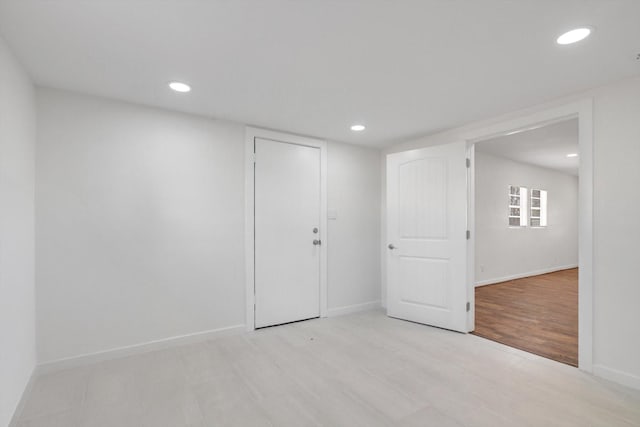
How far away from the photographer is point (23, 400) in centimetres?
207

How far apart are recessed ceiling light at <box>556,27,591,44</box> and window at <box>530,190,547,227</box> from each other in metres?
6.01

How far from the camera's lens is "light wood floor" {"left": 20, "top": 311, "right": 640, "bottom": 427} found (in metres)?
1.90

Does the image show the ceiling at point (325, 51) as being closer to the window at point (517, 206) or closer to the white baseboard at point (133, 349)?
the white baseboard at point (133, 349)

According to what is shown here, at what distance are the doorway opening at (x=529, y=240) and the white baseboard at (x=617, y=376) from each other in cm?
24

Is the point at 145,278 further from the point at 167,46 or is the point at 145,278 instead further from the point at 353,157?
the point at 353,157

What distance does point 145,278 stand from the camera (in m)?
2.87

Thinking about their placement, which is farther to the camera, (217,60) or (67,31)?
(217,60)

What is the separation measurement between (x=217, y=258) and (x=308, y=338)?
125 centimetres

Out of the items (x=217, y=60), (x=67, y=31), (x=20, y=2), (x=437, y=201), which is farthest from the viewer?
(x=437, y=201)

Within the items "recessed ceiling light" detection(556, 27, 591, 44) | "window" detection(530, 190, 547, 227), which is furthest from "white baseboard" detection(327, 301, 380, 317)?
"window" detection(530, 190, 547, 227)

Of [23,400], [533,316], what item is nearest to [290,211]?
[23,400]

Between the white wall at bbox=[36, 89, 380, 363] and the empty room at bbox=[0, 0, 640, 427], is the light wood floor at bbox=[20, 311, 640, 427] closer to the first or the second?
the empty room at bbox=[0, 0, 640, 427]

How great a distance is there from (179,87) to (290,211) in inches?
69.2

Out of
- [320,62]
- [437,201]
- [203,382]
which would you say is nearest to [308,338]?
[203,382]
